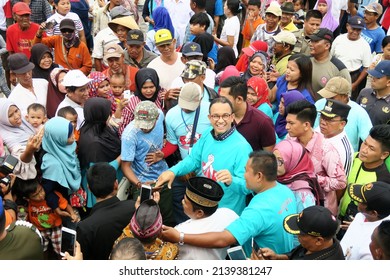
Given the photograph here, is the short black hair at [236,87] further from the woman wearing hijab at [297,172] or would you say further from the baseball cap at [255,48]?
→ the baseball cap at [255,48]

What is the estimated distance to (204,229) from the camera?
3488mm

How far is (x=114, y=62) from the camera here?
6.10 meters

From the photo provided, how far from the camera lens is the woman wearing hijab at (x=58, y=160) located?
4.46m

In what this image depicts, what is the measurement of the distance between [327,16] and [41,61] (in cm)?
522

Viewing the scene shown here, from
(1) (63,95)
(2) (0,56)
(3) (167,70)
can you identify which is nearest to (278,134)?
(3) (167,70)

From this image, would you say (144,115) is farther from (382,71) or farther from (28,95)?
(382,71)

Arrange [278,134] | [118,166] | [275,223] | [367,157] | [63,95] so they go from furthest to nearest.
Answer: [63,95] → [278,134] → [118,166] → [367,157] → [275,223]

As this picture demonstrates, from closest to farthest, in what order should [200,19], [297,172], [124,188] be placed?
1. [297,172]
2. [124,188]
3. [200,19]

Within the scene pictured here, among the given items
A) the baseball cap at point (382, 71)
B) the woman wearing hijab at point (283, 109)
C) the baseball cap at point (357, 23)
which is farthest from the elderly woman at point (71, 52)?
the baseball cap at point (357, 23)

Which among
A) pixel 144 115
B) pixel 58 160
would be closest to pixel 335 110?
pixel 144 115

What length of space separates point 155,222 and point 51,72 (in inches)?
133

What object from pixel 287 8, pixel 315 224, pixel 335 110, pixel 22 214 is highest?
pixel 315 224

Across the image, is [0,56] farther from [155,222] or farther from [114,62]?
[155,222]

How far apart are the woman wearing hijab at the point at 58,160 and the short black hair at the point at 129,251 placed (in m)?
1.60
